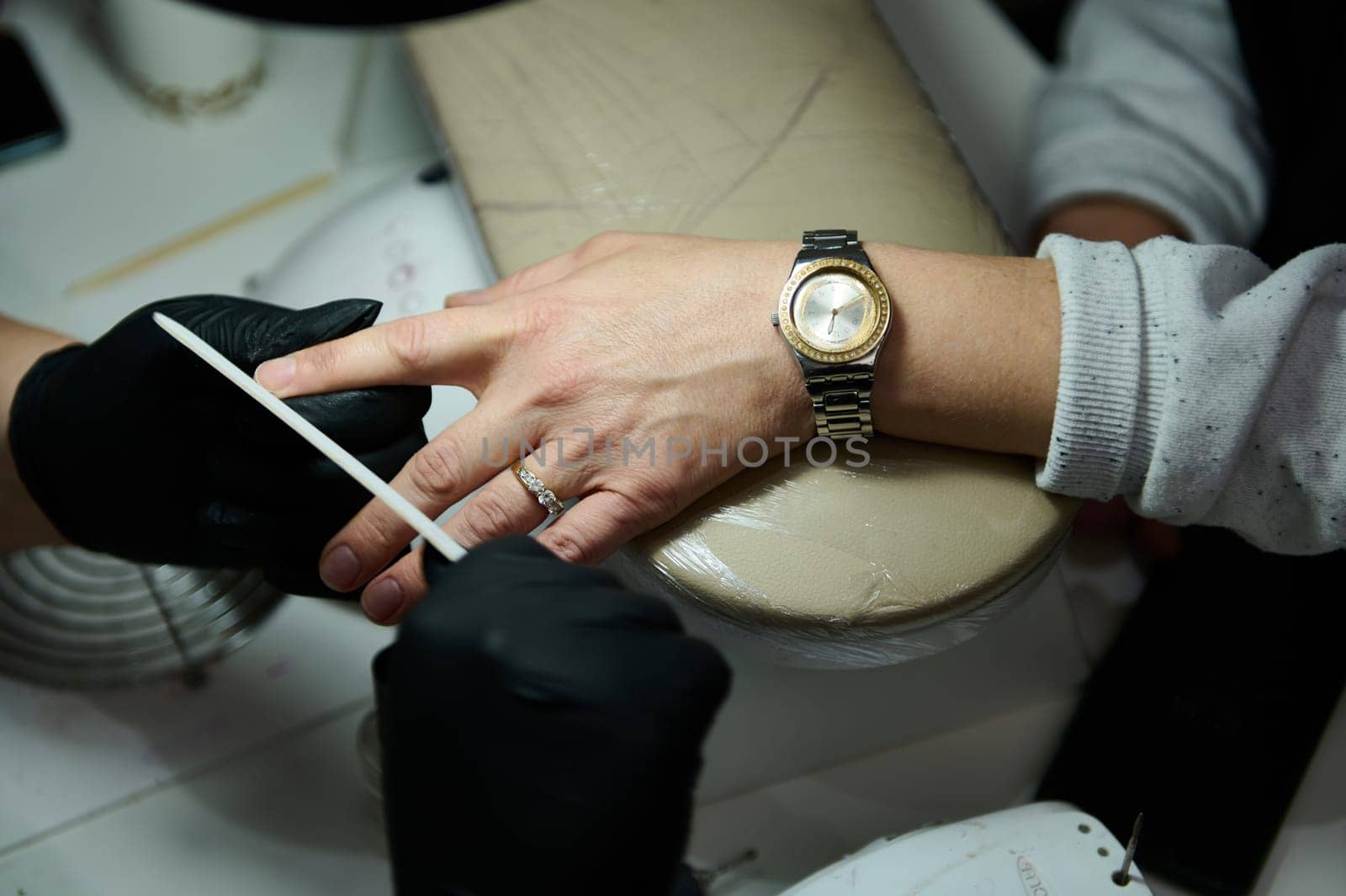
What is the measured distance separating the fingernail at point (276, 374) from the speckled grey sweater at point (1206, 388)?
19.8 inches

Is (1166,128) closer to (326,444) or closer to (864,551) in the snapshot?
(864,551)

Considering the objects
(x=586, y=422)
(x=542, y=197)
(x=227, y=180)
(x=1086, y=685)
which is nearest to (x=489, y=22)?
(x=542, y=197)

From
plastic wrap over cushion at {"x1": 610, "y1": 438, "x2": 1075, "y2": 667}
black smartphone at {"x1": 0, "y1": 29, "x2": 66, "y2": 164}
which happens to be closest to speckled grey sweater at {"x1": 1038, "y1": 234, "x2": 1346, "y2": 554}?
plastic wrap over cushion at {"x1": 610, "y1": 438, "x2": 1075, "y2": 667}

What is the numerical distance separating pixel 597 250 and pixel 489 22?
0.30 m

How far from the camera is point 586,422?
2.24 ft

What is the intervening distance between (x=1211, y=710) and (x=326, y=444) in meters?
0.77

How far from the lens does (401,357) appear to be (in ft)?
2.21

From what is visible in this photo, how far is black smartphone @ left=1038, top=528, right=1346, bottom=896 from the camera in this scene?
83cm

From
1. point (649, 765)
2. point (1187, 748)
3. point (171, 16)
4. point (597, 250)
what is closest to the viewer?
point (649, 765)

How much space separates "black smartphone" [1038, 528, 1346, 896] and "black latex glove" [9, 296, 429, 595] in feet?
2.14

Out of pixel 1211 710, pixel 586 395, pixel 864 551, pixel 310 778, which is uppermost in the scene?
pixel 586 395

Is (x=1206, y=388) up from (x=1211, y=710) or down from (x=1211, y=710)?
up

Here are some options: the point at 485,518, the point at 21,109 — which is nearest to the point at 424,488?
the point at 485,518

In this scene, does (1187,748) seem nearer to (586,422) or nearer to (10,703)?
(586,422)
